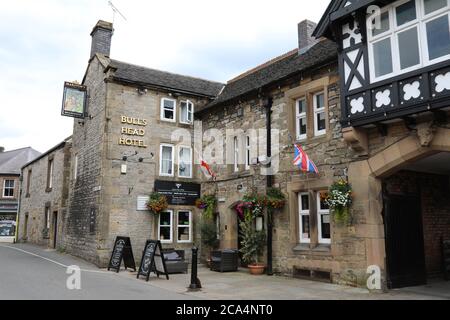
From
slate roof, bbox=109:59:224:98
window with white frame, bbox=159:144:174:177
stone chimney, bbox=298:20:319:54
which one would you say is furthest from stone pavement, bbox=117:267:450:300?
stone chimney, bbox=298:20:319:54

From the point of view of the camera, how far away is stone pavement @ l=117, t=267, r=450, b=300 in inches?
359

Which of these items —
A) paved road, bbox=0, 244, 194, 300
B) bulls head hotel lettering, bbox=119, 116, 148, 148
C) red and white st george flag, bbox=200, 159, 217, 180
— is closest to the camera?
paved road, bbox=0, 244, 194, 300

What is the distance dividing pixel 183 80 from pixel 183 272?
8.89 metres

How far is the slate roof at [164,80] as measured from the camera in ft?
53.4

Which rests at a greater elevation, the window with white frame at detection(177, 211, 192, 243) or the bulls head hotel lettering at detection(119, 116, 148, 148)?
the bulls head hotel lettering at detection(119, 116, 148, 148)

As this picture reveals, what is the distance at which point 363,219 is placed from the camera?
404 inches

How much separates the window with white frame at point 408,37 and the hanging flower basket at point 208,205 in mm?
8125

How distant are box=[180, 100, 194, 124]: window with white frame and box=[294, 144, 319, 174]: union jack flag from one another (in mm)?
7160

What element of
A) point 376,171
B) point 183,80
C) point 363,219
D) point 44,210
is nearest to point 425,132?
point 376,171

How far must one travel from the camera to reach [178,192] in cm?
1661

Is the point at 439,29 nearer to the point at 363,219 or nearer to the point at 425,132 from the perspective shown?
the point at 425,132

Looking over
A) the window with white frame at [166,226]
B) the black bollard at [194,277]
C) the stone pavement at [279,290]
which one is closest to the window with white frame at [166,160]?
the window with white frame at [166,226]

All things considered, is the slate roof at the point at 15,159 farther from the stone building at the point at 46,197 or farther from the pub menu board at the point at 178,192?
the pub menu board at the point at 178,192

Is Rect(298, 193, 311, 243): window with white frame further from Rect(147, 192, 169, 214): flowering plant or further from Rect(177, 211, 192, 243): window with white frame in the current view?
Rect(177, 211, 192, 243): window with white frame
